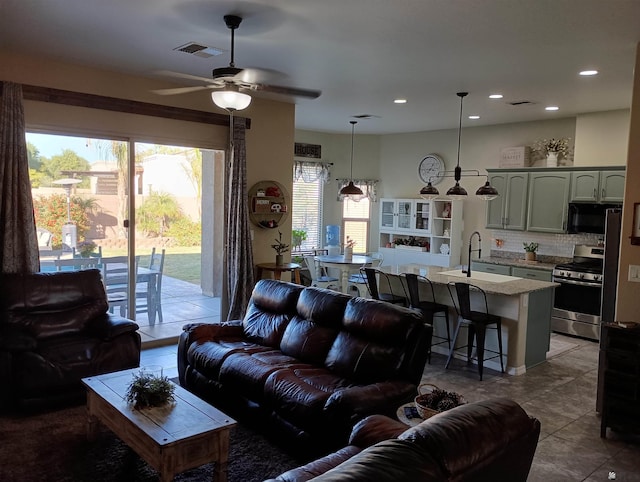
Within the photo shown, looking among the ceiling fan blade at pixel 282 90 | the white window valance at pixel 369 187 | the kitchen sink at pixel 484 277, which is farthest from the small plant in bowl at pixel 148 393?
the white window valance at pixel 369 187

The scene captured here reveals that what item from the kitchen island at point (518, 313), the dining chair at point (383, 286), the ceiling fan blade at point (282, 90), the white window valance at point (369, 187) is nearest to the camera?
the ceiling fan blade at point (282, 90)

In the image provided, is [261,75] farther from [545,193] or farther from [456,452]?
[456,452]

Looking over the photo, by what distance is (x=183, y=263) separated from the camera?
6.30 m

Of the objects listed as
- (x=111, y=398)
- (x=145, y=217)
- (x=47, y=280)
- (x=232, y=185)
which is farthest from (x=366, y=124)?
(x=111, y=398)

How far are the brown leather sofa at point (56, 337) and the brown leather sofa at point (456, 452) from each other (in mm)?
2582

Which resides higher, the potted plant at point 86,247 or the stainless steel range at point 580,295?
the potted plant at point 86,247

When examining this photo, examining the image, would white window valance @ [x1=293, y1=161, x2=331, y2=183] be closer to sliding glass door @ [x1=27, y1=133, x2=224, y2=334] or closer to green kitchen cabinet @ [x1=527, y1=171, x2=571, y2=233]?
sliding glass door @ [x1=27, y1=133, x2=224, y2=334]

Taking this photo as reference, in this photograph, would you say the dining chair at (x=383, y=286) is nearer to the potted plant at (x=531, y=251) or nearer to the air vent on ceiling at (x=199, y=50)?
the potted plant at (x=531, y=251)

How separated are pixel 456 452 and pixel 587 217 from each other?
5.80 meters

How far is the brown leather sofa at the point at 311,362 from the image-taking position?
→ 10.2 feet

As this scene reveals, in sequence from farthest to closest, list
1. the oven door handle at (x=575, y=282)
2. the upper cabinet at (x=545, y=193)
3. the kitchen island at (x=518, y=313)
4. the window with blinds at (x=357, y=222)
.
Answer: the window with blinds at (x=357, y=222), the upper cabinet at (x=545, y=193), the oven door handle at (x=575, y=282), the kitchen island at (x=518, y=313)

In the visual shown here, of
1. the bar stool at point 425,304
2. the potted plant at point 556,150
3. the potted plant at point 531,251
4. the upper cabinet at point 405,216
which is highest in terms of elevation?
the potted plant at point 556,150

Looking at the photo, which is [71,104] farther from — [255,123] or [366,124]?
[366,124]

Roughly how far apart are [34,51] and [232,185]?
2359mm
